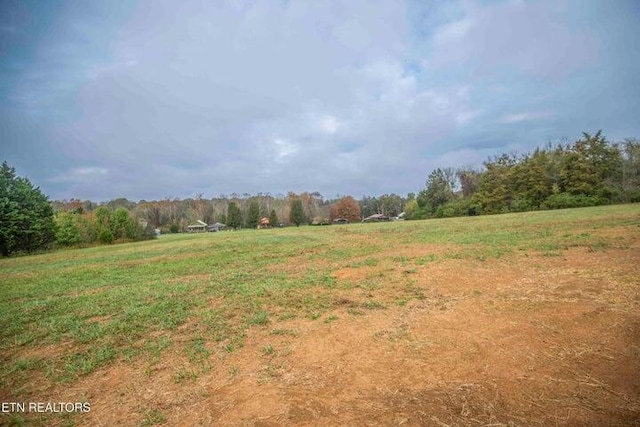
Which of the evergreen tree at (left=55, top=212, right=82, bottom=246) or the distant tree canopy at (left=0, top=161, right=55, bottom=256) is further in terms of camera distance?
the evergreen tree at (left=55, top=212, right=82, bottom=246)

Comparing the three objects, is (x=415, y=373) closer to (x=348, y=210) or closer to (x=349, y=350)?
(x=349, y=350)

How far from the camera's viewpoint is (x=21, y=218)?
117ft

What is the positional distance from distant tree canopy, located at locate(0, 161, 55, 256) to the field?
117ft

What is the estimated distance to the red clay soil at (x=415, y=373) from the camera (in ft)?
11.1

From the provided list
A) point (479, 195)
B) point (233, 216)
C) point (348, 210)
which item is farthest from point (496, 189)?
point (233, 216)

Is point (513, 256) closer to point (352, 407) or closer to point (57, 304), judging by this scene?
point (352, 407)

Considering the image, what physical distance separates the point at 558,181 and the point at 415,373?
61756 mm

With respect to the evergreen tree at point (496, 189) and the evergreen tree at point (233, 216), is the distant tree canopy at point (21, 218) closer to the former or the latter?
the evergreen tree at point (233, 216)

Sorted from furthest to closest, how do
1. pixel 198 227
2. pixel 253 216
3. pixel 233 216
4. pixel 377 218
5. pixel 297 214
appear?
pixel 377 218 < pixel 198 227 < pixel 297 214 < pixel 233 216 < pixel 253 216

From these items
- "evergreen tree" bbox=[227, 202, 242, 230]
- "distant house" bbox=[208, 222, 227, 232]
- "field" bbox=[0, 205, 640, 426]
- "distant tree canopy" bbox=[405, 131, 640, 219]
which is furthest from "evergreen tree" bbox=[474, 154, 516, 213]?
"distant house" bbox=[208, 222, 227, 232]

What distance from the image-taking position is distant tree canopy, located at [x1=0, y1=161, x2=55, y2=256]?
34.4m

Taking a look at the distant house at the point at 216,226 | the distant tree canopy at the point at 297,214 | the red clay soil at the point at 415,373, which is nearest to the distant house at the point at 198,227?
the distant house at the point at 216,226

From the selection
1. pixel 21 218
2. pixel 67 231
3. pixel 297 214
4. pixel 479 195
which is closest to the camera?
pixel 21 218

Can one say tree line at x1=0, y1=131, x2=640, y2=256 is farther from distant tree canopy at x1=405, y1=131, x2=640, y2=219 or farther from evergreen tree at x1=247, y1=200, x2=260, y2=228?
evergreen tree at x1=247, y1=200, x2=260, y2=228
